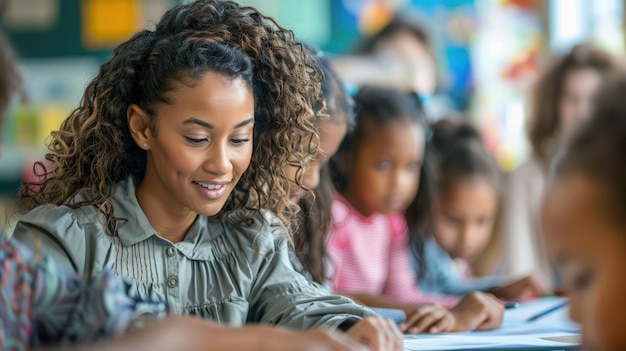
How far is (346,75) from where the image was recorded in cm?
300

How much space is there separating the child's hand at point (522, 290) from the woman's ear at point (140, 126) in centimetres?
82

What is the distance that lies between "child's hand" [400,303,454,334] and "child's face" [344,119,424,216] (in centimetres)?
59

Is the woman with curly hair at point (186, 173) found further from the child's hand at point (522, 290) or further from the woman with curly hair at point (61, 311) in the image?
the child's hand at point (522, 290)

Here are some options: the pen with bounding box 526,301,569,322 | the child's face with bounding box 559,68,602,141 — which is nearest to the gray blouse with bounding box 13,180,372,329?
the pen with bounding box 526,301,569,322

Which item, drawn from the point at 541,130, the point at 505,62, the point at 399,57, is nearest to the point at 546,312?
the point at 541,130

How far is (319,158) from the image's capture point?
135 centimetres

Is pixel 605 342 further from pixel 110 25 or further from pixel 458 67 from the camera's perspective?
pixel 110 25

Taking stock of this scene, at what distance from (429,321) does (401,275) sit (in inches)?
26.6

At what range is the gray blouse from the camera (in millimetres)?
951

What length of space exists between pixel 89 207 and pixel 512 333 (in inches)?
21.3

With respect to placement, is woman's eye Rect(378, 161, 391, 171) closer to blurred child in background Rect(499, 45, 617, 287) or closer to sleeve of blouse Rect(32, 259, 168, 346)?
blurred child in background Rect(499, 45, 617, 287)

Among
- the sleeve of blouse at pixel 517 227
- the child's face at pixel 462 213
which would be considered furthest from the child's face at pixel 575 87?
the child's face at pixel 462 213

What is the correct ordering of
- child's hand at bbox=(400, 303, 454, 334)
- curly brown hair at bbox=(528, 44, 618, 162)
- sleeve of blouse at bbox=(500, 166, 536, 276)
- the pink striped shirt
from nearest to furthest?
1. child's hand at bbox=(400, 303, 454, 334)
2. the pink striped shirt
3. sleeve of blouse at bbox=(500, 166, 536, 276)
4. curly brown hair at bbox=(528, 44, 618, 162)

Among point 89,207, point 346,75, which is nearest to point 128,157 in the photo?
point 89,207
